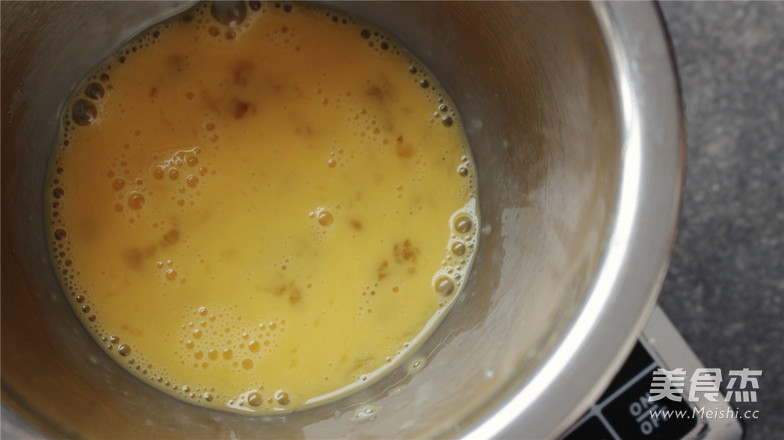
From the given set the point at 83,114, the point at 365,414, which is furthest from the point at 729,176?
the point at 83,114

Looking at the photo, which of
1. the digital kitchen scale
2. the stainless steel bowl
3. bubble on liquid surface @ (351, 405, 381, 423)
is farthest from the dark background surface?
bubble on liquid surface @ (351, 405, 381, 423)

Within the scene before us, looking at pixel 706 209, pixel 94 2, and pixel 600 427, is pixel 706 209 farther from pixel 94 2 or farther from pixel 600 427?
pixel 94 2

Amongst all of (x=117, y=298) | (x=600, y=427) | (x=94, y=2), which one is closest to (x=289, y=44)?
(x=94, y=2)

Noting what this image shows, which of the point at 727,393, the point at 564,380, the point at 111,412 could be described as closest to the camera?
the point at 564,380

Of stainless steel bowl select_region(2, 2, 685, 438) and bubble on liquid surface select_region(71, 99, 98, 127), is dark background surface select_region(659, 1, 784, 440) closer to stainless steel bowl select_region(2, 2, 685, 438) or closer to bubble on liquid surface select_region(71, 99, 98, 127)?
stainless steel bowl select_region(2, 2, 685, 438)

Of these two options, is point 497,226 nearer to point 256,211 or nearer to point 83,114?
point 256,211

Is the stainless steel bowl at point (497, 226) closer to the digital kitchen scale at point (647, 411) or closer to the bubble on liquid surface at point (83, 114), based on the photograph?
the bubble on liquid surface at point (83, 114)

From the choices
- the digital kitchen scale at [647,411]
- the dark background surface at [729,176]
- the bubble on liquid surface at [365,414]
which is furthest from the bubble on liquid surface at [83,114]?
the dark background surface at [729,176]
